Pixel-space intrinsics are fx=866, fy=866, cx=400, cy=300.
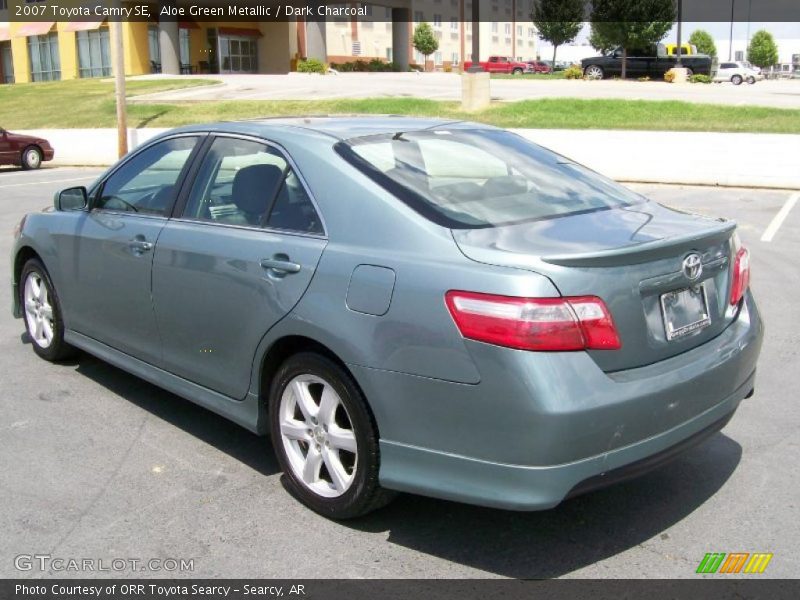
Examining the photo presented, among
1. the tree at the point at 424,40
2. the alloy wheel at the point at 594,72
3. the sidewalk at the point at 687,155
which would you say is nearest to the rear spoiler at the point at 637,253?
the sidewalk at the point at 687,155

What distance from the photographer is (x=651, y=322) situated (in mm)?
3172

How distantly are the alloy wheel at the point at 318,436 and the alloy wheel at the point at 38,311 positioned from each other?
261 cm

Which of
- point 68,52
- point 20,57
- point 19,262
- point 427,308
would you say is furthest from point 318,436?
point 20,57

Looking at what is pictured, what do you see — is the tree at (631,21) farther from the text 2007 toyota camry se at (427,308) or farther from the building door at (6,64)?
the building door at (6,64)

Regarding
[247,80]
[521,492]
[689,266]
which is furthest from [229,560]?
[247,80]

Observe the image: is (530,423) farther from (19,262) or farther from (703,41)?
(703,41)

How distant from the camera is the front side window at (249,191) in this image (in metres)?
3.80

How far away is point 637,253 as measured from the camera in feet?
10.3

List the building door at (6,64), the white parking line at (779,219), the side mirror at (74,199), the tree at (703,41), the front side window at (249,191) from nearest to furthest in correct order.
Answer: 1. the front side window at (249,191)
2. the side mirror at (74,199)
3. the white parking line at (779,219)
4. the building door at (6,64)
5. the tree at (703,41)

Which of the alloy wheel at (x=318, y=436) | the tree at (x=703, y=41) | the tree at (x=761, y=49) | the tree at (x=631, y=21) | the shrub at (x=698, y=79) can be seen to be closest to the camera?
the alloy wheel at (x=318, y=436)

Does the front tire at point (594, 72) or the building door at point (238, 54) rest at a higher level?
the building door at point (238, 54)

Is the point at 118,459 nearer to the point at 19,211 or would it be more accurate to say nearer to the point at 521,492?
the point at 521,492

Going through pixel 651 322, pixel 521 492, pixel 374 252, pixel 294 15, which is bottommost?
pixel 521 492
